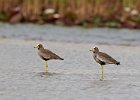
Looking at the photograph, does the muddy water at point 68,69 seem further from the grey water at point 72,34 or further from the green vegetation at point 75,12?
the green vegetation at point 75,12

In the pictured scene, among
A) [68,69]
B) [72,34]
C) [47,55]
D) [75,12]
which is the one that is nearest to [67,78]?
[47,55]

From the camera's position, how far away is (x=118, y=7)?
3055 centimetres

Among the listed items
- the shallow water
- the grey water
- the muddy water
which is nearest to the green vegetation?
the grey water

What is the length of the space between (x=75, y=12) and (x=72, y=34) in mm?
3416

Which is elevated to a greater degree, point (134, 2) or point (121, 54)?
point (134, 2)

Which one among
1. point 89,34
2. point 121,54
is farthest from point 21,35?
point 121,54

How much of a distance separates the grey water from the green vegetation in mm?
892

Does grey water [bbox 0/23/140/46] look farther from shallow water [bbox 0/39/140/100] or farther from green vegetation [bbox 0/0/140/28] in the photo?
shallow water [bbox 0/39/140/100]

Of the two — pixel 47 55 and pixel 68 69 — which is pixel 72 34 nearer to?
pixel 68 69

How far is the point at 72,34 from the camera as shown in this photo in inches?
1054

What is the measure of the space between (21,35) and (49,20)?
501 centimetres

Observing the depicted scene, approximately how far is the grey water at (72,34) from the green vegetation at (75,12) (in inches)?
35.1

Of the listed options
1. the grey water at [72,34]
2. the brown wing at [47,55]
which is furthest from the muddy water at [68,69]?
the brown wing at [47,55]

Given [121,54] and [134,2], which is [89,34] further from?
[121,54]
